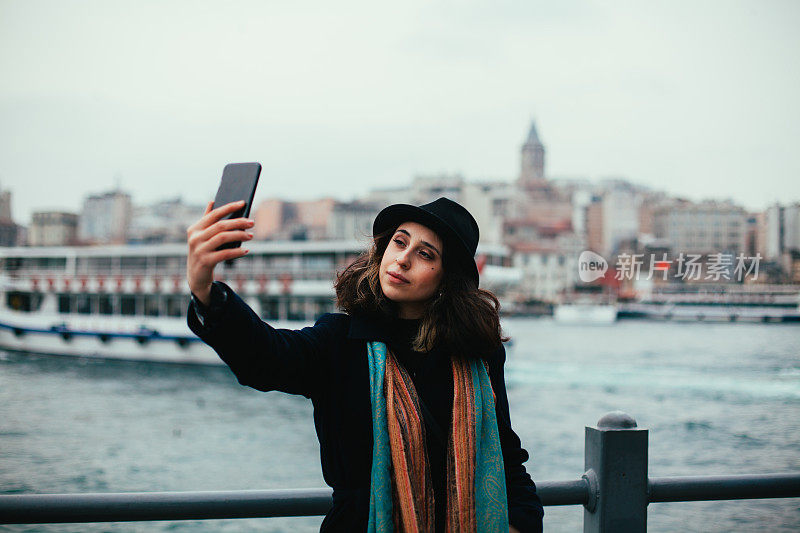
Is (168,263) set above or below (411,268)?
below

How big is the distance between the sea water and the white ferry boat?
104 centimetres

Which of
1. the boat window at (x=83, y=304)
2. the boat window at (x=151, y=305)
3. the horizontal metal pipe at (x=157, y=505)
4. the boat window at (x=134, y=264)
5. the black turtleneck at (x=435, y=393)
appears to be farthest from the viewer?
the boat window at (x=134, y=264)

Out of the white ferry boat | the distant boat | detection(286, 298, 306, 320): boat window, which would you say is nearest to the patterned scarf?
the white ferry boat

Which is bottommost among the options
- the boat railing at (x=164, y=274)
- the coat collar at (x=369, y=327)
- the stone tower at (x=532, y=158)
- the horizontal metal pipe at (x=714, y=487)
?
the boat railing at (x=164, y=274)

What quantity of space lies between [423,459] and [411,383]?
14 cm

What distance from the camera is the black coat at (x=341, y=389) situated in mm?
1173

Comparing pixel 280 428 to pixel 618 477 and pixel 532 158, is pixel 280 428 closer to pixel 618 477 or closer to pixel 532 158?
pixel 618 477

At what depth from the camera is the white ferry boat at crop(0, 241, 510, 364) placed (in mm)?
22375

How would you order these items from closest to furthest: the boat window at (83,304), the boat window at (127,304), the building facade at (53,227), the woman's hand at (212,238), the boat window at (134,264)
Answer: the woman's hand at (212,238) < the boat window at (127,304) < the boat window at (83,304) < the boat window at (134,264) < the building facade at (53,227)

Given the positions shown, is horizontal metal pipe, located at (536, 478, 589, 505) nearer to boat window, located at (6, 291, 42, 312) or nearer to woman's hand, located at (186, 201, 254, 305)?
woman's hand, located at (186, 201, 254, 305)

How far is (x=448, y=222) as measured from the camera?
1.40 meters

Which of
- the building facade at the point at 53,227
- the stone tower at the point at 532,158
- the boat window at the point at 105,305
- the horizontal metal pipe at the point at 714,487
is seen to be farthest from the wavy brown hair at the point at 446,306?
the stone tower at the point at 532,158

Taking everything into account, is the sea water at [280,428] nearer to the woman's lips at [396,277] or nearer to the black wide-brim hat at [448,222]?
the black wide-brim hat at [448,222]

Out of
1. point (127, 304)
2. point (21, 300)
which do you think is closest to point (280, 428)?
point (127, 304)
